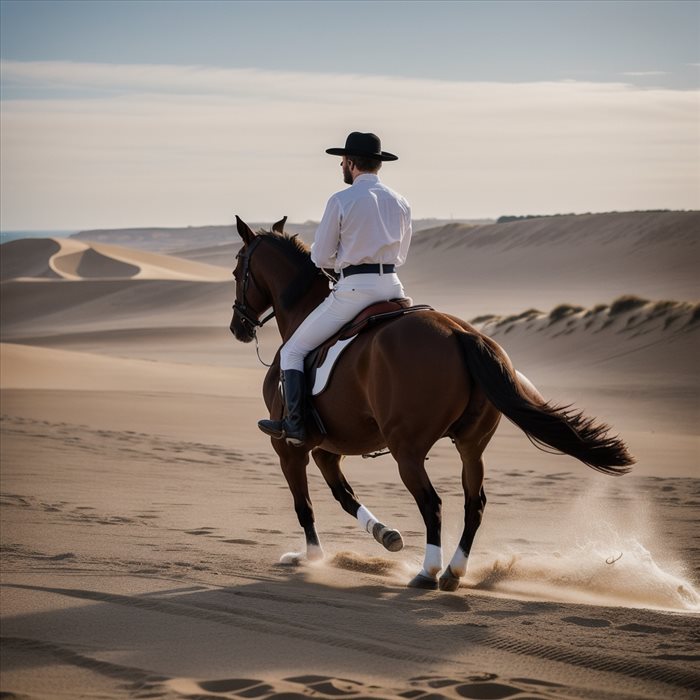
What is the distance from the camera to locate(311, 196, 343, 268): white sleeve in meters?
6.90

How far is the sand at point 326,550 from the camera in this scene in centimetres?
452

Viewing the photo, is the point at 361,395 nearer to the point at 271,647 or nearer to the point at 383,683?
the point at 271,647

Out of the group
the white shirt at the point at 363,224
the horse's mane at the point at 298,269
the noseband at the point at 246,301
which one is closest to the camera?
the white shirt at the point at 363,224

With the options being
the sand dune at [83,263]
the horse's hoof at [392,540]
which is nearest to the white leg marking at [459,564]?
the horse's hoof at [392,540]

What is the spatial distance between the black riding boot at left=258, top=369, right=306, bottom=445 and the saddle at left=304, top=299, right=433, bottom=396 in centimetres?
9

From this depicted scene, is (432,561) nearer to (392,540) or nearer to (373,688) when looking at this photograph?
(392,540)

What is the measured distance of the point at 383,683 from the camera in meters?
4.31

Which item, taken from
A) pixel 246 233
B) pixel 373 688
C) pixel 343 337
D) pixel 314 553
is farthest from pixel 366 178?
pixel 373 688

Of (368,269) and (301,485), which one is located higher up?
(368,269)

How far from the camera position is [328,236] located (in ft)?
22.9

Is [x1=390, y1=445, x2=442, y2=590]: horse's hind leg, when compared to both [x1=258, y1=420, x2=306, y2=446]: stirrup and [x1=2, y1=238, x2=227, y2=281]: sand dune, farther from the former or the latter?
[x1=2, y1=238, x2=227, y2=281]: sand dune

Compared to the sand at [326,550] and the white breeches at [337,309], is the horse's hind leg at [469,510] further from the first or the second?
the white breeches at [337,309]

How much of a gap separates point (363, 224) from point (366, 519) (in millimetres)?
2146

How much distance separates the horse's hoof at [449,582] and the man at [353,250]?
1424 millimetres
